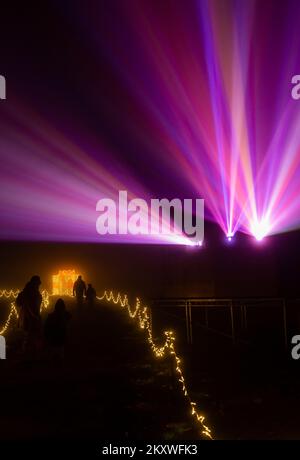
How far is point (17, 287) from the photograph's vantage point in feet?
137

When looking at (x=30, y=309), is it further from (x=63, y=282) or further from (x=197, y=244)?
(x=63, y=282)

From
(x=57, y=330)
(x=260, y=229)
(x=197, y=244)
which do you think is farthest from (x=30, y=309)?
(x=197, y=244)

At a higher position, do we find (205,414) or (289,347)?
(289,347)

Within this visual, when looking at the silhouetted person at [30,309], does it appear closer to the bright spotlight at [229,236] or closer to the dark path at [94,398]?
the dark path at [94,398]

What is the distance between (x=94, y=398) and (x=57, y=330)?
3.28 m

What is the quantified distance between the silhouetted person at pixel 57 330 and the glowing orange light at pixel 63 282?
27577 mm

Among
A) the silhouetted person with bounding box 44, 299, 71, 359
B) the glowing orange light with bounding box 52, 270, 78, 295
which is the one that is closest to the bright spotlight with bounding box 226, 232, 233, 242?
the silhouetted person with bounding box 44, 299, 71, 359

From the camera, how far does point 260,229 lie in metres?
18.6

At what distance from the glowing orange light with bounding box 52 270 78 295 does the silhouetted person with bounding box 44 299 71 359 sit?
27.6 metres

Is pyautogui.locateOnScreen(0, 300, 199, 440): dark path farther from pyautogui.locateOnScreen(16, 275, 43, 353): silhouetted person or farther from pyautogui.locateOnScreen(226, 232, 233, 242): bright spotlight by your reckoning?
pyautogui.locateOnScreen(226, 232, 233, 242): bright spotlight

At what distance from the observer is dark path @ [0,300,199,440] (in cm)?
638
